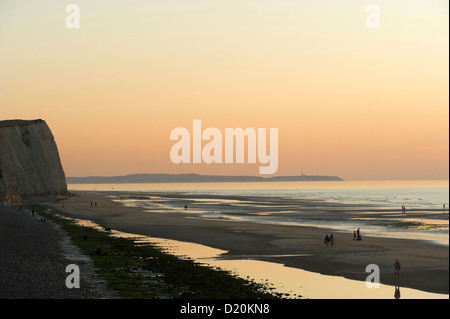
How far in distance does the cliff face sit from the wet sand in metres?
63.6

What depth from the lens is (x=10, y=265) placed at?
26609 millimetres

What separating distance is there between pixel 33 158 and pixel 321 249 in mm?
109439

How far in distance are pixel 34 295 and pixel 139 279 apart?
24.3 ft

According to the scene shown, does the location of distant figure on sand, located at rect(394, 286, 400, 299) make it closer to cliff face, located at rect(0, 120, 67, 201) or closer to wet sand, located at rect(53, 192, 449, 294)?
wet sand, located at rect(53, 192, 449, 294)

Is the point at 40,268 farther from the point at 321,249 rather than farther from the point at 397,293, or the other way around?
the point at 321,249

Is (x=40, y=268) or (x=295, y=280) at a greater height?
(x=40, y=268)

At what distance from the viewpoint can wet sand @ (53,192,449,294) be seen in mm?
31391

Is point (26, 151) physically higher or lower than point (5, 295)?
higher

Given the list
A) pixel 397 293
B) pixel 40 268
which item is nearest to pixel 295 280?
pixel 397 293

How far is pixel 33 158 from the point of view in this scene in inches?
5251

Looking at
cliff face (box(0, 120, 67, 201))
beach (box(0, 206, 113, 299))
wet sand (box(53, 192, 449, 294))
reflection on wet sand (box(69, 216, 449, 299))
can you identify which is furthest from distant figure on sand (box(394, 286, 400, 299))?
cliff face (box(0, 120, 67, 201))

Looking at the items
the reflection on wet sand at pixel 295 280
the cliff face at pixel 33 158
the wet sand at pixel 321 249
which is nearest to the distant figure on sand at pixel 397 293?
the reflection on wet sand at pixel 295 280
